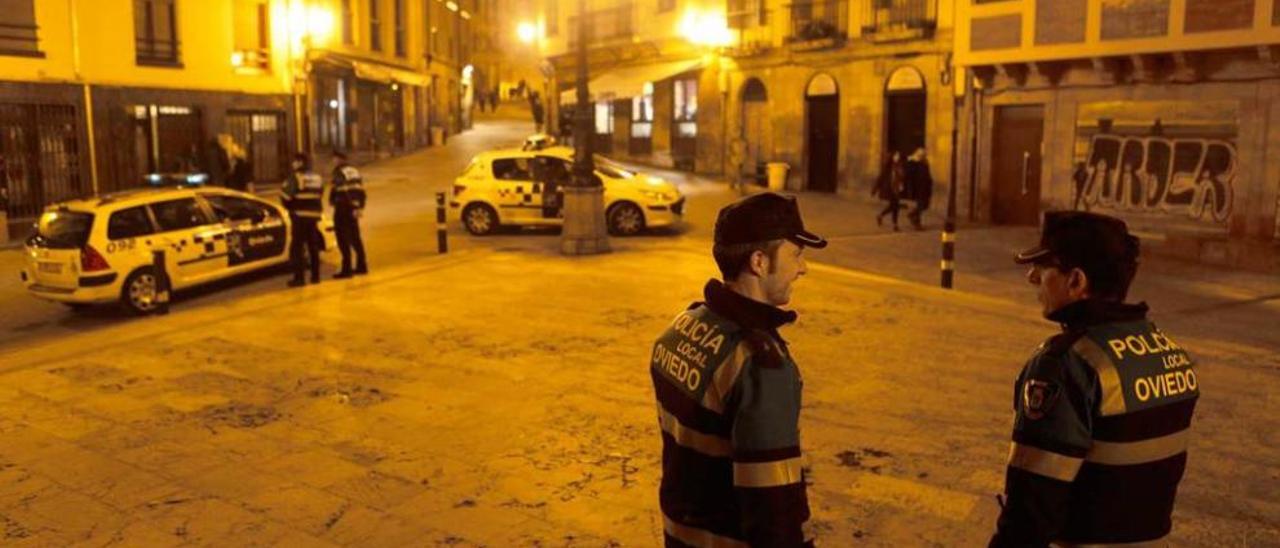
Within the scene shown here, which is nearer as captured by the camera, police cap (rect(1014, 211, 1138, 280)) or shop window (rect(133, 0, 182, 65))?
police cap (rect(1014, 211, 1138, 280))

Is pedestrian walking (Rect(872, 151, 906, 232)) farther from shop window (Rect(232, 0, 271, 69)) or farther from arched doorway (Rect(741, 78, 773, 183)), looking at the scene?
shop window (Rect(232, 0, 271, 69))

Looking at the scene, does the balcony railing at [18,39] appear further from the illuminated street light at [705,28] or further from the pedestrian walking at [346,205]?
the illuminated street light at [705,28]

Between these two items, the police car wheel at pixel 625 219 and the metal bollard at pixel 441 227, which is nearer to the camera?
the metal bollard at pixel 441 227

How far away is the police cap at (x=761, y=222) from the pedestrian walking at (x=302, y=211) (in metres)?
10.9

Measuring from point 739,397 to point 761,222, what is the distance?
50 centimetres

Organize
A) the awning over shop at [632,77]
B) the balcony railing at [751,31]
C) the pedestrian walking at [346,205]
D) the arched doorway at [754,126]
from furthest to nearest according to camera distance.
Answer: the awning over shop at [632,77], the arched doorway at [754,126], the balcony railing at [751,31], the pedestrian walking at [346,205]

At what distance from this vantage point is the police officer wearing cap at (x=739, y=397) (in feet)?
8.20

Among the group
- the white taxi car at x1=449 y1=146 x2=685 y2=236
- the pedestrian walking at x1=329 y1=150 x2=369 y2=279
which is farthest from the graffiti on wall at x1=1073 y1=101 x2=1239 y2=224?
the pedestrian walking at x1=329 y1=150 x2=369 y2=279

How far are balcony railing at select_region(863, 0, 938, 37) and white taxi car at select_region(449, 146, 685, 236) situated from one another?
784 cm

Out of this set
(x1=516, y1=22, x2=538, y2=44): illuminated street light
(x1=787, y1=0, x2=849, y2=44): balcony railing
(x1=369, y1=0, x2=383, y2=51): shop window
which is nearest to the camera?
(x1=787, y1=0, x2=849, y2=44): balcony railing

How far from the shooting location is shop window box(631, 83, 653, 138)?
113ft

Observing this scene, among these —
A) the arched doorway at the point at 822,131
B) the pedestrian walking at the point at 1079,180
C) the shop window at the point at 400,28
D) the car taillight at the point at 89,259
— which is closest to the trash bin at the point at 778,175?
the arched doorway at the point at 822,131

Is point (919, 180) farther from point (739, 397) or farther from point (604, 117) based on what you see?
point (604, 117)

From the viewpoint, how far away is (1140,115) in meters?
16.4
